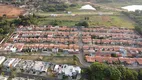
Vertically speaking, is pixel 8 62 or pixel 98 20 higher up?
pixel 98 20

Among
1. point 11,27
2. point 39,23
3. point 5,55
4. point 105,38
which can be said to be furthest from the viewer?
point 39,23

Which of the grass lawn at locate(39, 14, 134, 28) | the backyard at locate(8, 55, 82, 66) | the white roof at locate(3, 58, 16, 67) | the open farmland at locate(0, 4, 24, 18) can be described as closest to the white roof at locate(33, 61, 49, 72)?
the backyard at locate(8, 55, 82, 66)

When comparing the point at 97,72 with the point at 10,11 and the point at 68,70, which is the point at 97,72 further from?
the point at 10,11

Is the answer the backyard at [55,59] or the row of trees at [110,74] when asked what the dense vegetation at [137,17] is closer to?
the row of trees at [110,74]

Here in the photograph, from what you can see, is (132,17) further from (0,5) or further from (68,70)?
(0,5)

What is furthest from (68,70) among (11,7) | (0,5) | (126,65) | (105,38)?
(0,5)

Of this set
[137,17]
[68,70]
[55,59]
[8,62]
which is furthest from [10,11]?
[137,17]
